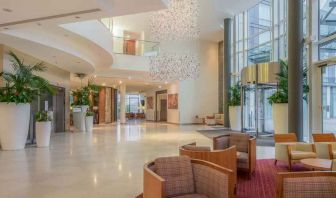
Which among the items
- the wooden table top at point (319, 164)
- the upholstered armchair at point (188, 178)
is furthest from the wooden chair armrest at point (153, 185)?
the wooden table top at point (319, 164)

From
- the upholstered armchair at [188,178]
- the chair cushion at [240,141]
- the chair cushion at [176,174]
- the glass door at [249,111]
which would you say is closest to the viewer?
the upholstered armchair at [188,178]

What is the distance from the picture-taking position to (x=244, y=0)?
13.4 m

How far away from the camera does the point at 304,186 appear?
2.41 meters

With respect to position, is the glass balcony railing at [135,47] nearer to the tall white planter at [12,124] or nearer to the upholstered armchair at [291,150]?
the tall white planter at [12,124]

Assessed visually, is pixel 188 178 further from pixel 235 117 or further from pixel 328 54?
pixel 235 117

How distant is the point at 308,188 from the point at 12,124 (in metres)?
8.21

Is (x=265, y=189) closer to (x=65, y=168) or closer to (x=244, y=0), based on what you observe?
(x=65, y=168)

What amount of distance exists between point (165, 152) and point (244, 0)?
30.6 ft

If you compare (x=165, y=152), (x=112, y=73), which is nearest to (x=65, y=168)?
(x=165, y=152)

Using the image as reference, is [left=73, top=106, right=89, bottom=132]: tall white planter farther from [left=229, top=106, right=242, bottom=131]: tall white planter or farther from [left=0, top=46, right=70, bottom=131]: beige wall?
[left=229, top=106, right=242, bottom=131]: tall white planter

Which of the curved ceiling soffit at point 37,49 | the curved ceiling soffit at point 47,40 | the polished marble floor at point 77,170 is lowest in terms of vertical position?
the polished marble floor at point 77,170

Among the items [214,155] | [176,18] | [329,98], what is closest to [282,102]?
[329,98]

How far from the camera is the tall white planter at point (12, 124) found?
26.5 feet

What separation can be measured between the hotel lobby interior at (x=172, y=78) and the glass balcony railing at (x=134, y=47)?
6cm
